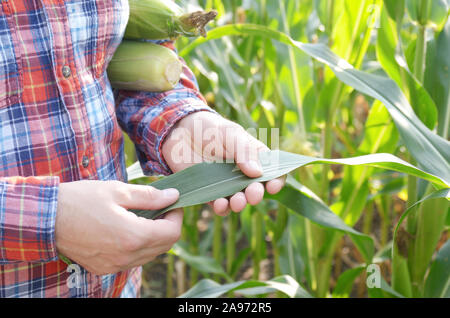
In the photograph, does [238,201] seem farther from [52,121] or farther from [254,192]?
[52,121]

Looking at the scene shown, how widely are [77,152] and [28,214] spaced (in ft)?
0.45

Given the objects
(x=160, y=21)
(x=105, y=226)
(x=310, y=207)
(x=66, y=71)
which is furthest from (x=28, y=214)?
(x=310, y=207)

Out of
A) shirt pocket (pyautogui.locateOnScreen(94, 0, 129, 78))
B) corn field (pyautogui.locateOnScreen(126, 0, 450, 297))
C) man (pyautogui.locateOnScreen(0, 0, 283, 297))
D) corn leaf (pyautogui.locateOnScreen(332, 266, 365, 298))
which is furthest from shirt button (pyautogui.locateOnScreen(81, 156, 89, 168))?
corn leaf (pyautogui.locateOnScreen(332, 266, 365, 298))

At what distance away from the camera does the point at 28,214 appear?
1.52 feet

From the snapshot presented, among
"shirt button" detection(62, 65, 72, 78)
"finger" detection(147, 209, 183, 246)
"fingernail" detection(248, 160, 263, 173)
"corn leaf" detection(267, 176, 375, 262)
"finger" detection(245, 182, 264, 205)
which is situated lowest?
"corn leaf" detection(267, 176, 375, 262)

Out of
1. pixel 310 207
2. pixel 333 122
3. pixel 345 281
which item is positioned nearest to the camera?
pixel 310 207

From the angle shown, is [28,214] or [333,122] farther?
[333,122]

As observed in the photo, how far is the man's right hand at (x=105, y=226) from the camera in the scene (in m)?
0.46

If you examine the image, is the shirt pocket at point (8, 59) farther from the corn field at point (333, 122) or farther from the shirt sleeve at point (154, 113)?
the corn field at point (333, 122)

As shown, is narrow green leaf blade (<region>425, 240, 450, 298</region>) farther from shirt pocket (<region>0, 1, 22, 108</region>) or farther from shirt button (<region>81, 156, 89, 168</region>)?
shirt pocket (<region>0, 1, 22, 108</region>)

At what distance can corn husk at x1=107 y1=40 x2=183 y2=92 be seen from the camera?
65 centimetres

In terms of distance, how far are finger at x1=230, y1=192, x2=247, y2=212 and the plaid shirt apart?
0.48ft
